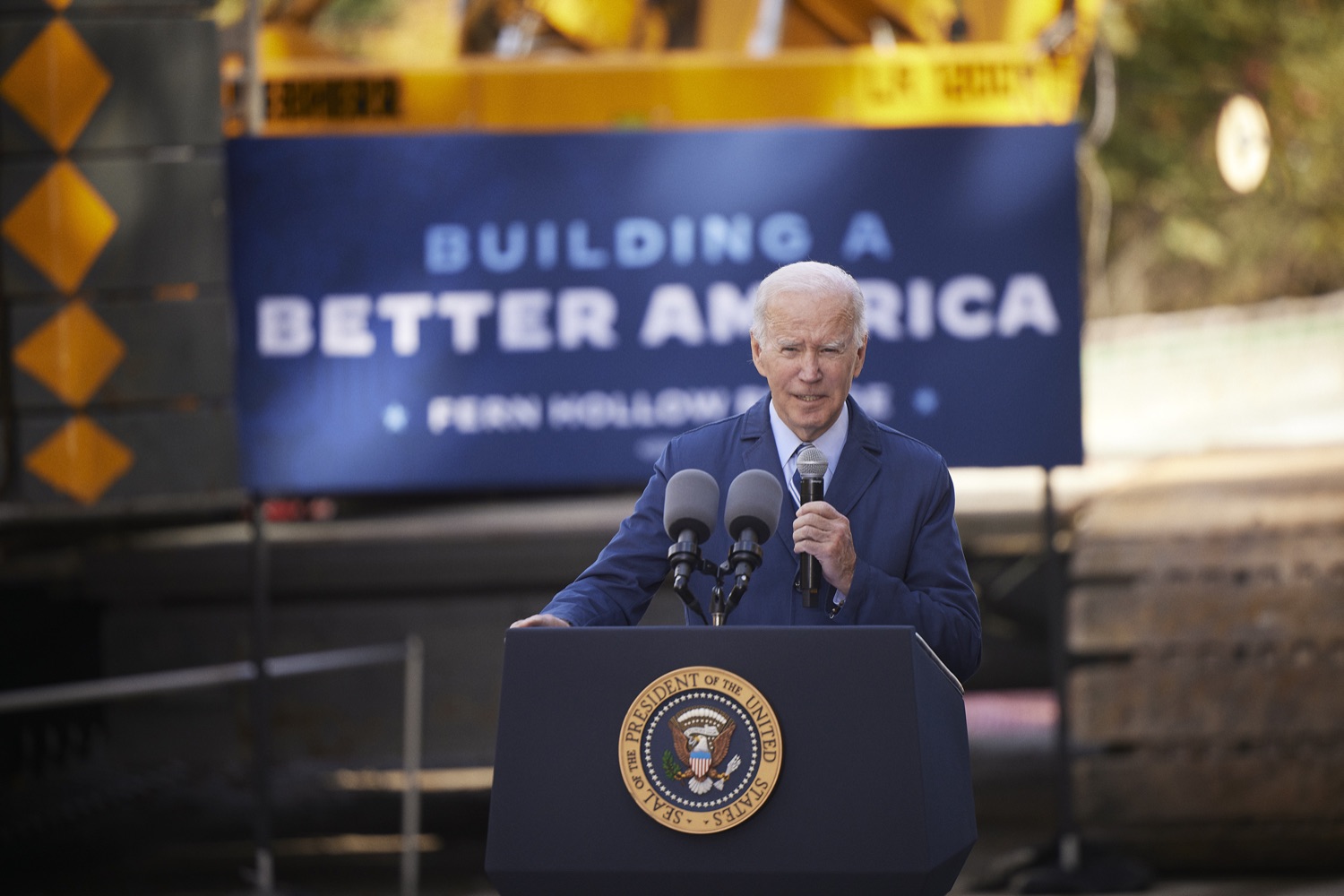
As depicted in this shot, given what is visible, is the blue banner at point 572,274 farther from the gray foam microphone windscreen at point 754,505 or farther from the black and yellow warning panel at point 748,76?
the gray foam microphone windscreen at point 754,505

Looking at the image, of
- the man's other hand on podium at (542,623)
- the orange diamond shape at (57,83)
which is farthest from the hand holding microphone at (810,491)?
the orange diamond shape at (57,83)

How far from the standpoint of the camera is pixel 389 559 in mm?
9102

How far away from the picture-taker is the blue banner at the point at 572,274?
5844mm

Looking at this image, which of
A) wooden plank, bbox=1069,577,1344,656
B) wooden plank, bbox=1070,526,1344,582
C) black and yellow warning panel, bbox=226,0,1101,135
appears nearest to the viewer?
wooden plank, bbox=1069,577,1344,656

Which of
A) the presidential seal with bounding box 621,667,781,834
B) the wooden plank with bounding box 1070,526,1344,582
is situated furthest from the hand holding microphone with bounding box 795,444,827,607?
the wooden plank with bounding box 1070,526,1344,582

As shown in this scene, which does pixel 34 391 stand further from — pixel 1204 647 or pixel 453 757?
pixel 1204 647

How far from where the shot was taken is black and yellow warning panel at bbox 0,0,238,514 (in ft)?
18.4

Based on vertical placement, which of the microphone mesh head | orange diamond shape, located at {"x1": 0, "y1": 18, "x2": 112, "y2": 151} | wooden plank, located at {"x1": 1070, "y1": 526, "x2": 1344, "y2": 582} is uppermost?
orange diamond shape, located at {"x1": 0, "y1": 18, "x2": 112, "y2": 151}

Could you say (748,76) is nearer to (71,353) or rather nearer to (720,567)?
(71,353)

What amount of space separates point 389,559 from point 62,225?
3783 millimetres

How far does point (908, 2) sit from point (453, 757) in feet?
15.4

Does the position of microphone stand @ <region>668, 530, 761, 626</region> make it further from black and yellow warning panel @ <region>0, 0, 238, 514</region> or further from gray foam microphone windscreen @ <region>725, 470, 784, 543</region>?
black and yellow warning panel @ <region>0, 0, 238, 514</region>

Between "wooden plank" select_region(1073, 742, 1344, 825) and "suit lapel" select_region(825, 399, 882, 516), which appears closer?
"suit lapel" select_region(825, 399, 882, 516)

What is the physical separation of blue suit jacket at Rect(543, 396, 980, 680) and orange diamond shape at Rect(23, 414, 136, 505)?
3320 mm
